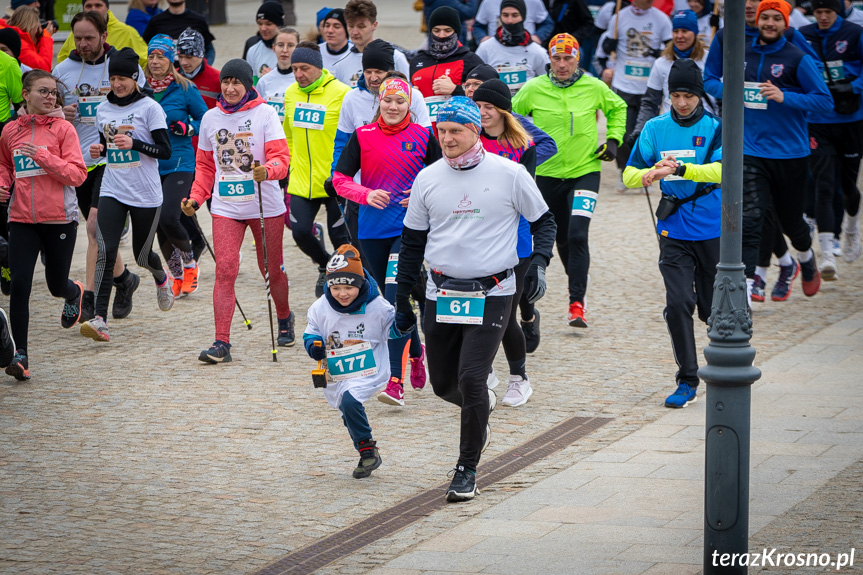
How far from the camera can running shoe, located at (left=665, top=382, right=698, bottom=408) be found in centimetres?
851

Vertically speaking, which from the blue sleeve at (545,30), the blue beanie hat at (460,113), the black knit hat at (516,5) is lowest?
the blue beanie hat at (460,113)

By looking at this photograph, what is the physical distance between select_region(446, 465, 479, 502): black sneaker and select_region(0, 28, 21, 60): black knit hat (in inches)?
322

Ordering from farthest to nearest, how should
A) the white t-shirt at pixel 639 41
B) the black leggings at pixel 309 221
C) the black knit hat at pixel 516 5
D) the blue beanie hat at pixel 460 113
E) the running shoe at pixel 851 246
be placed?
1. the white t-shirt at pixel 639 41
2. the running shoe at pixel 851 246
3. the black knit hat at pixel 516 5
4. the black leggings at pixel 309 221
5. the blue beanie hat at pixel 460 113

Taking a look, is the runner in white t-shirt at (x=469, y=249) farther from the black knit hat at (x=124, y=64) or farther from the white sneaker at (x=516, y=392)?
the black knit hat at (x=124, y=64)

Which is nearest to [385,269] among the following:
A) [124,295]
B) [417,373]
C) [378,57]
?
[417,373]

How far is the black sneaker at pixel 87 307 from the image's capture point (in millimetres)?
10656

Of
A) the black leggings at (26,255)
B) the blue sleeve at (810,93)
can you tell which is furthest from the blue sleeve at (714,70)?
the black leggings at (26,255)

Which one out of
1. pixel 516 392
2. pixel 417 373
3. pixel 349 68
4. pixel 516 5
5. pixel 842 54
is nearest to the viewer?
pixel 516 392

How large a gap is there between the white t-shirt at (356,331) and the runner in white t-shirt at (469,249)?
21.7 inches

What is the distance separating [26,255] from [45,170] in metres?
0.65

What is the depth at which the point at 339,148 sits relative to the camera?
31.3 feet

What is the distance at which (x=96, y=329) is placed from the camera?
10.3 metres

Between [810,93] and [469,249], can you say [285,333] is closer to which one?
[469,249]

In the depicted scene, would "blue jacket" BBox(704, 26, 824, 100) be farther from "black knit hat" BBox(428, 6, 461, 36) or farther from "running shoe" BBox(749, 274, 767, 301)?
"black knit hat" BBox(428, 6, 461, 36)
